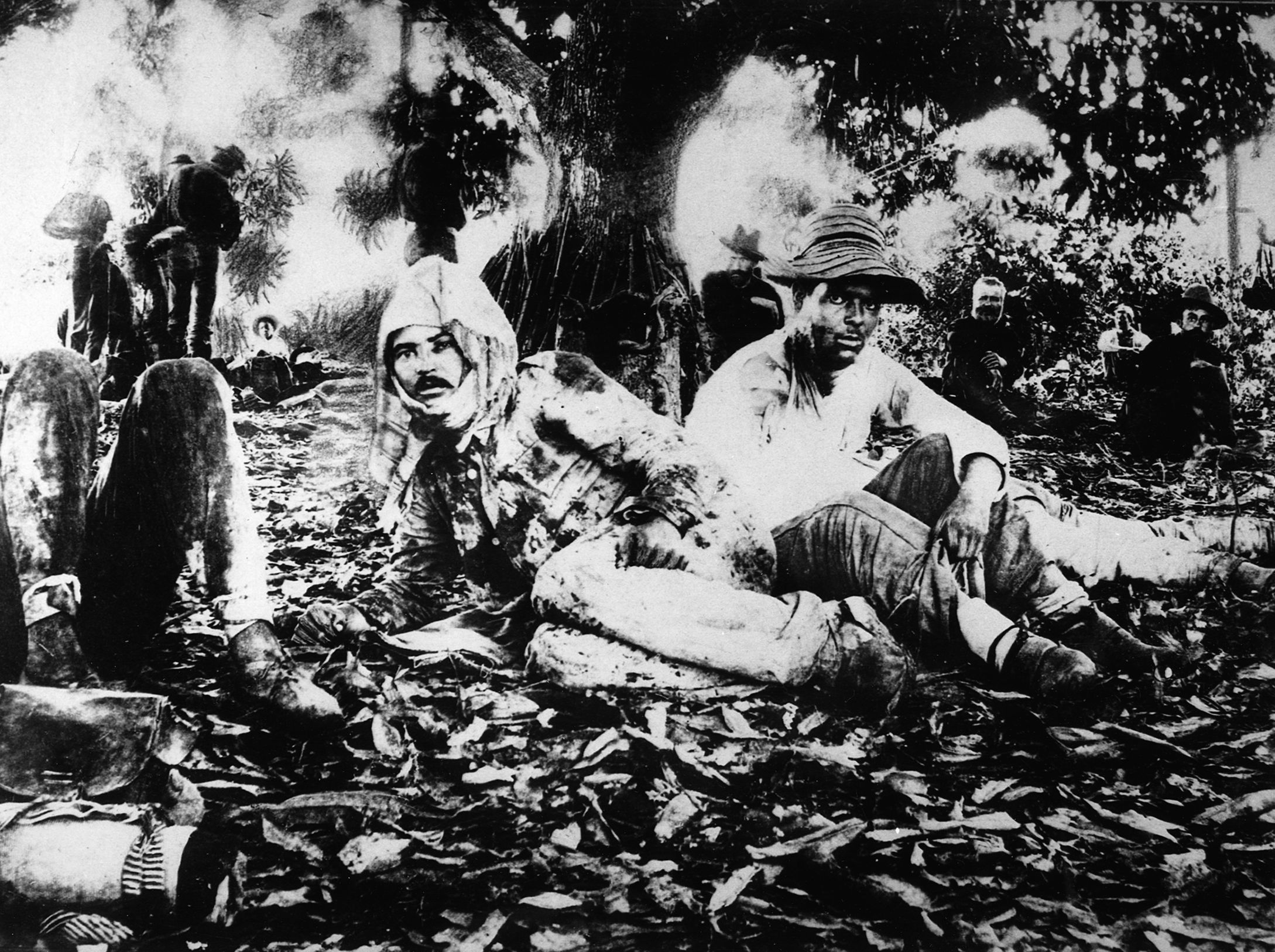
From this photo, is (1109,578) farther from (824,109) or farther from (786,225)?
(824,109)

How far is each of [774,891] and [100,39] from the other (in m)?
3.98

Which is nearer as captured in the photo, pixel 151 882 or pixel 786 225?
pixel 151 882

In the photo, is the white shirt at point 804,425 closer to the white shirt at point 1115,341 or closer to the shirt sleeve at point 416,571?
the white shirt at point 1115,341

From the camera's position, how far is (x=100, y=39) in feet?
10.7

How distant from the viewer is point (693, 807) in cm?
288

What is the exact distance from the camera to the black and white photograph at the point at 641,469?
2.86m

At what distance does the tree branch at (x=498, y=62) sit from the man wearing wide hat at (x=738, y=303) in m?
0.85

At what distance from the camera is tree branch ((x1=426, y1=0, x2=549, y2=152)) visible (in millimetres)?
3275

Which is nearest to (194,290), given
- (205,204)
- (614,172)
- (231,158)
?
(205,204)

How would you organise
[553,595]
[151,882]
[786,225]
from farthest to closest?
[786,225]
[553,595]
[151,882]

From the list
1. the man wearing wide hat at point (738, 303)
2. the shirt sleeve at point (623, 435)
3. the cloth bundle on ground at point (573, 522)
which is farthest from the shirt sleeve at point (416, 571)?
the man wearing wide hat at point (738, 303)

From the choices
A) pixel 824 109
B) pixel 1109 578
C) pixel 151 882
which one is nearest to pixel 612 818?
pixel 151 882

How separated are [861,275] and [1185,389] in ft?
4.74

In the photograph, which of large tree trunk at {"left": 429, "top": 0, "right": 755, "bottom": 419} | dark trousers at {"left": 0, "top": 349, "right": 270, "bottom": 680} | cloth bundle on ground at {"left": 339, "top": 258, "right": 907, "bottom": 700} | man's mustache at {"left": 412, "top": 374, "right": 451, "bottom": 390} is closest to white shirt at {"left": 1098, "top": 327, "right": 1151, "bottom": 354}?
cloth bundle on ground at {"left": 339, "top": 258, "right": 907, "bottom": 700}
